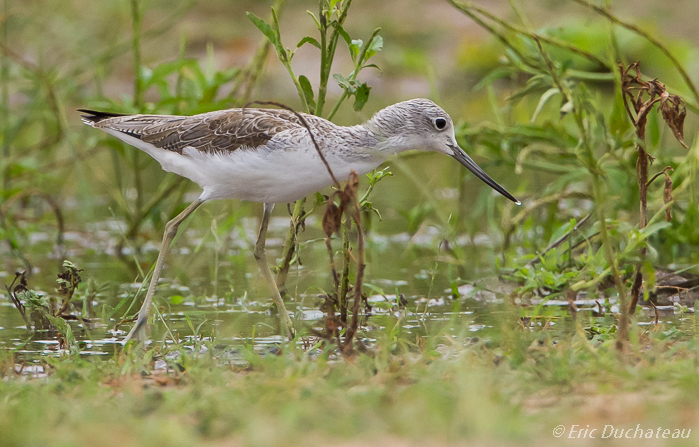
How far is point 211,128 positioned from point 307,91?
2.13 ft

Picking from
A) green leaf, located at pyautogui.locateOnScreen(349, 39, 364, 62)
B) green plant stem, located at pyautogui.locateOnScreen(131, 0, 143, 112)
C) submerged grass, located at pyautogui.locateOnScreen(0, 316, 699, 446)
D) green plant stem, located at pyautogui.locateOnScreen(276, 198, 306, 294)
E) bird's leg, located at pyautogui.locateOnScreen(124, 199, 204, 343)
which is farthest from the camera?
green plant stem, located at pyautogui.locateOnScreen(131, 0, 143, 112)

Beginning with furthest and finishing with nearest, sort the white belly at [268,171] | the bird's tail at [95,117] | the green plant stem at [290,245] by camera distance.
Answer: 1. the bird's tail at [95,117]
2. the green plant stem at [290,245]
3. the white belly at [268,171]

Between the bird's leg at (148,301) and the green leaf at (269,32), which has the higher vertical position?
the green leaf at (269,32)

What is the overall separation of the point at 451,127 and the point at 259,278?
2.45 meters

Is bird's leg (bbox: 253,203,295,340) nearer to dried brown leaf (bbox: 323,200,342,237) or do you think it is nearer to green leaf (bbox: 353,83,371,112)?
green leaf (bbox: 353,83,371,112)

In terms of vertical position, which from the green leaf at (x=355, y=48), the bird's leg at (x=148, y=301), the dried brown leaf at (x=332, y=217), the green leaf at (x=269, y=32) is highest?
the green leaf at (x=269, y=32)

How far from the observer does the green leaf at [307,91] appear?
5.45 m

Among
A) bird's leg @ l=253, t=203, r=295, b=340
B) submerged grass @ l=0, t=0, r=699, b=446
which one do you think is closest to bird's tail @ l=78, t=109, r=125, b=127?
submerged grass @ l=0, t=0, r=699, b=446

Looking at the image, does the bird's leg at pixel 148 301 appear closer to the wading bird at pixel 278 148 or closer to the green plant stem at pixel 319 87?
the wading bird at pixel 278 148

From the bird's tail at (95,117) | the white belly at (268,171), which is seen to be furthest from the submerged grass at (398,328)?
the bird's tail at (95,117)

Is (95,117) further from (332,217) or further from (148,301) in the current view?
(332,217)

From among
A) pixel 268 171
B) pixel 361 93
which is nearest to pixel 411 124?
pixel 361 93

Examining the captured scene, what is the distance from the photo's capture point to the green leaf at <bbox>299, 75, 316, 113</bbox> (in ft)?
17.9

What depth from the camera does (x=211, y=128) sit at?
17.8 ft
